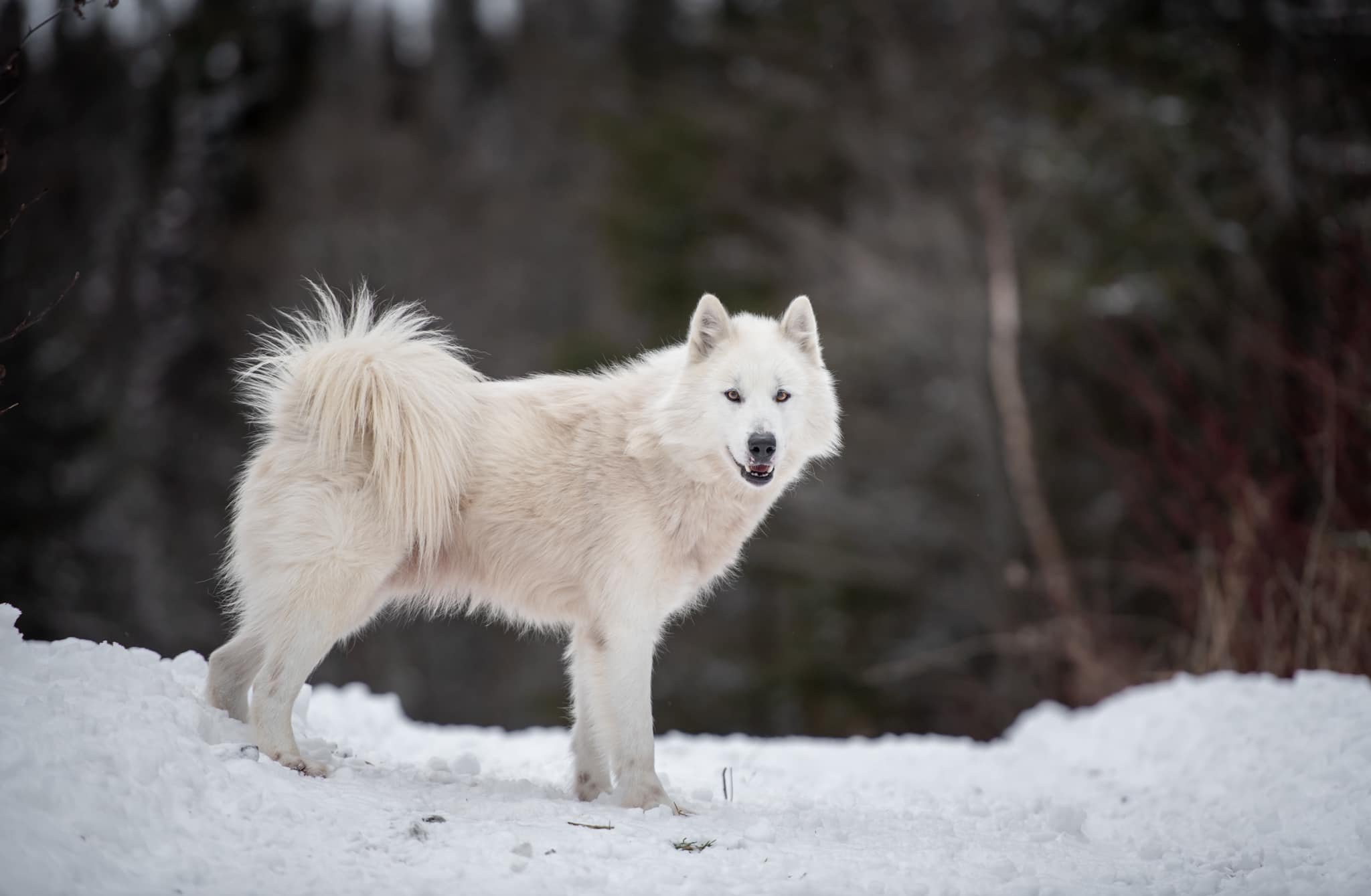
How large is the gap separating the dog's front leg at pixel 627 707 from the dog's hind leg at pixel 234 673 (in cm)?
130

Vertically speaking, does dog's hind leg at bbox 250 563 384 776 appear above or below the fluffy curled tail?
below

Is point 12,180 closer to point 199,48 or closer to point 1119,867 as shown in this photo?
point 199,48

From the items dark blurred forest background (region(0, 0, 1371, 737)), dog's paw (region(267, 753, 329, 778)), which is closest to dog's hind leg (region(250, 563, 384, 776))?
dog's paw (region(267, 753, 329, 778))

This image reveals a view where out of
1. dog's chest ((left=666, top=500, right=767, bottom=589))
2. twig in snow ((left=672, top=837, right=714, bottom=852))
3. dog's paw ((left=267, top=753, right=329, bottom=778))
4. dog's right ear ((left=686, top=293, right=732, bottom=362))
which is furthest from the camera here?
dog's right ear ((left=686, top=293, right=732, bottom=362))

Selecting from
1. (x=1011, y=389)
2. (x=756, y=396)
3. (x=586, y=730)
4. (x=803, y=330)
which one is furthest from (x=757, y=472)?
(x=1011, y=389)

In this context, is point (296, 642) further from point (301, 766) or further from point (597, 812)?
point (597, 812)

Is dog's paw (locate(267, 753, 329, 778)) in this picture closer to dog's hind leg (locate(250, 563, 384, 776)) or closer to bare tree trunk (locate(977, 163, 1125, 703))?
dog's hind leg (locate(250, 563, 384, 776))

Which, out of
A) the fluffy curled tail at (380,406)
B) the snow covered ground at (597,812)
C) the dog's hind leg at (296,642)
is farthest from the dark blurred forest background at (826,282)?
the dog's hind leg at (296,642)

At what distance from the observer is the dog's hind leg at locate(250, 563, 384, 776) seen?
3.83m

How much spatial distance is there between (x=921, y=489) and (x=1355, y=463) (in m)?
7.10

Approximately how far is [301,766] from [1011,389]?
10.3 m

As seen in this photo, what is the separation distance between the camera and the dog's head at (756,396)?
4254mm

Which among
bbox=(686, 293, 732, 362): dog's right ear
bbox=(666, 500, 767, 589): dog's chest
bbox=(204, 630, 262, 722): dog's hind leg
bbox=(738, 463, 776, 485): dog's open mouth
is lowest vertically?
bbox=(204, 630, 262, 722): dog's hind leg

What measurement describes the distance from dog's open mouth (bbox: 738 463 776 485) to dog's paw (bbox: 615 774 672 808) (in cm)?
119
